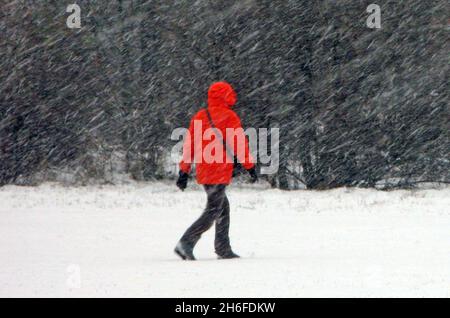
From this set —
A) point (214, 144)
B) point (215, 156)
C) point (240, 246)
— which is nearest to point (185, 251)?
point (215, 156)

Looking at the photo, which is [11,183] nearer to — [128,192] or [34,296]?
[128,192]

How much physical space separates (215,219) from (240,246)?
1.82 meters

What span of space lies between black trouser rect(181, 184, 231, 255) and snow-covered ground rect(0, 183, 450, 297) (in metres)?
0.24

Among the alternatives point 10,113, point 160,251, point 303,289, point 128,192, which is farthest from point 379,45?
point 303,289

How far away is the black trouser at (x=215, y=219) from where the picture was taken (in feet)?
30.7

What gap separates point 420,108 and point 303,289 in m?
15.4

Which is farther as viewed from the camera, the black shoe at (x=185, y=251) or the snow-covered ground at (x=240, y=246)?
the black shoe at (x=185, y=251)

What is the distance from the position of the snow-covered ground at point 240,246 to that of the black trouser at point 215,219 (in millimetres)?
243

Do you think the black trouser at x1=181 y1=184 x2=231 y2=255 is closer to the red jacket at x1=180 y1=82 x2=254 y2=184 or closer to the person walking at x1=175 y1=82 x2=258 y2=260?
the person walking at x1=175 y1=82 x2=258 y2=260

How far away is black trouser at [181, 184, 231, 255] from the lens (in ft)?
30.7

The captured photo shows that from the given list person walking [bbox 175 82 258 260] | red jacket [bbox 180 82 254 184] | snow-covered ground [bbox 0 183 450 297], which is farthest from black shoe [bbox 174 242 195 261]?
red jacket [bbox 180 82 254 184]

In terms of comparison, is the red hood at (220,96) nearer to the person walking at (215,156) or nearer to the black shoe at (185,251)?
the person walking at (215,156)

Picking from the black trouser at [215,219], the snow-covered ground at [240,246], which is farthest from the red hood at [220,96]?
the snow-covered ground at [240,246]

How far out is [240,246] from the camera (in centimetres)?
1113
